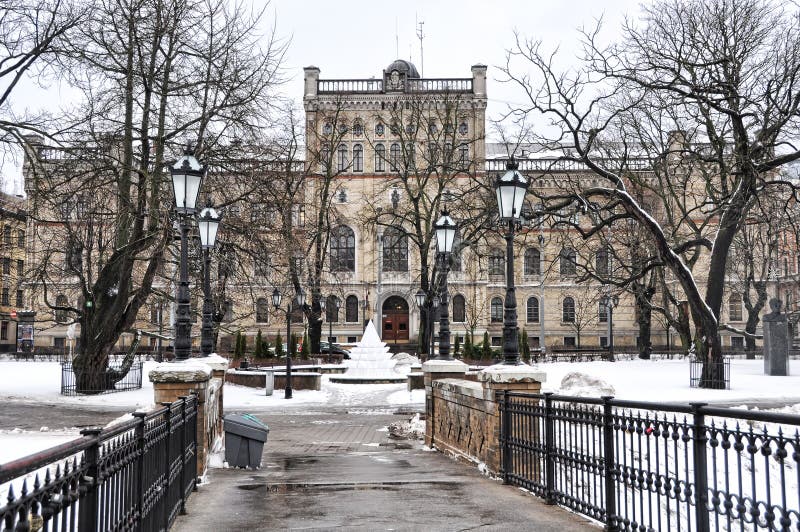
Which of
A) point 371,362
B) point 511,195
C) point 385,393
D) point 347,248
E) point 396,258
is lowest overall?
point 385,393

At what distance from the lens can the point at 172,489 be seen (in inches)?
304

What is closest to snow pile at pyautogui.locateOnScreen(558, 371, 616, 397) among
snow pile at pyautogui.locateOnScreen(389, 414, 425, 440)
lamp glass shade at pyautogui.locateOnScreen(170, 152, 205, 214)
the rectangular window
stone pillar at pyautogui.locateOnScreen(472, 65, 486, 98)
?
snow pile at pyautogui.locateOnScreen(389, 414, 425, 440)

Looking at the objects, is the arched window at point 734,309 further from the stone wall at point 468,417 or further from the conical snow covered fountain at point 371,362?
the stone wall at point 468,417

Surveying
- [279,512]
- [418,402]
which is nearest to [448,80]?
[418,402]

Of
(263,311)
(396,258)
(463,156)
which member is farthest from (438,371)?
(263,311)

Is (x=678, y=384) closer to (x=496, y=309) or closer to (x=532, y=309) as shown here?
(x=532, y=309)

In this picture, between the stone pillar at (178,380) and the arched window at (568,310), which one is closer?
the stone pillar at (178,380)

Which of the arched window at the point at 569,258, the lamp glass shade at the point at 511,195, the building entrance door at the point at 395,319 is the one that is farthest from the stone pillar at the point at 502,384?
the building entrance door at the point at 395,319

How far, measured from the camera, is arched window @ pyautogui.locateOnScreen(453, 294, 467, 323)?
63.3 m

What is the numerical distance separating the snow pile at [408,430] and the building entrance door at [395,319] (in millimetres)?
42697

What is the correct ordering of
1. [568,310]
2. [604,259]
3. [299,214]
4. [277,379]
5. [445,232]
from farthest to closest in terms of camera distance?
[568,310], [604,259], [299,214], [277,379], [445,232]

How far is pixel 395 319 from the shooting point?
63.8 m

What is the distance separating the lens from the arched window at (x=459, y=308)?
63.3 meters

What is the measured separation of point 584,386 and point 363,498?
41.6 ft
